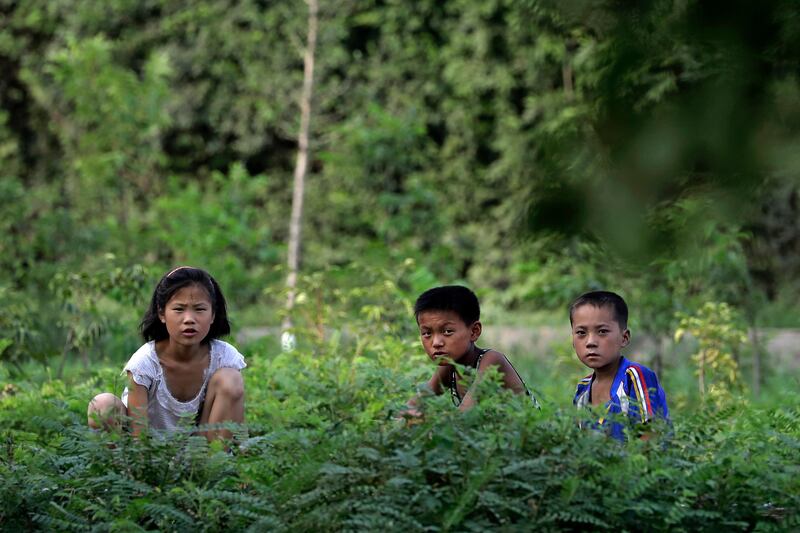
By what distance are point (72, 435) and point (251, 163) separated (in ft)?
44.0

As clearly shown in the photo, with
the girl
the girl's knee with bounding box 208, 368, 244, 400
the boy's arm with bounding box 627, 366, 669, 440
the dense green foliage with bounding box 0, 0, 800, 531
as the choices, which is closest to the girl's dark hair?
the girl

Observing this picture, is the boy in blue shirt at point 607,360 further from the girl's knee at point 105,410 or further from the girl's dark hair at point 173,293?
the girl's knee at point 105,410

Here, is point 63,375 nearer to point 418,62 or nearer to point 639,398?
point 639,398

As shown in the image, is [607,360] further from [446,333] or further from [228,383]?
[228,383]

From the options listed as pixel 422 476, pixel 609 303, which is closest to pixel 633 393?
pixel 609 303

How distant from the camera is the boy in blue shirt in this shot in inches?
177

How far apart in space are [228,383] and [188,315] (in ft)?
1.05

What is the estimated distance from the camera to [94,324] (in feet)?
24.0

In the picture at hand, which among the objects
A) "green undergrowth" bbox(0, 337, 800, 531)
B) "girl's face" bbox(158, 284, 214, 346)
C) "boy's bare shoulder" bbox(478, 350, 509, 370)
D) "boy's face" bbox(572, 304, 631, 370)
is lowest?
"green undergrowth" bbox(0, 337, 800, 531)

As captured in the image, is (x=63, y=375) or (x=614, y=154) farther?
(x=63, y=375)

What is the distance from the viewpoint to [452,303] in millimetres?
4641

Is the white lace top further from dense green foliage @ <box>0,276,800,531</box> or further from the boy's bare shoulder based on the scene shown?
the boy's bare shoulder

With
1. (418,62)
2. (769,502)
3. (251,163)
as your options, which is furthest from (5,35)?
(769,502)

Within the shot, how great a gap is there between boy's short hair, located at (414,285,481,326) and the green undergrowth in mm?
759
